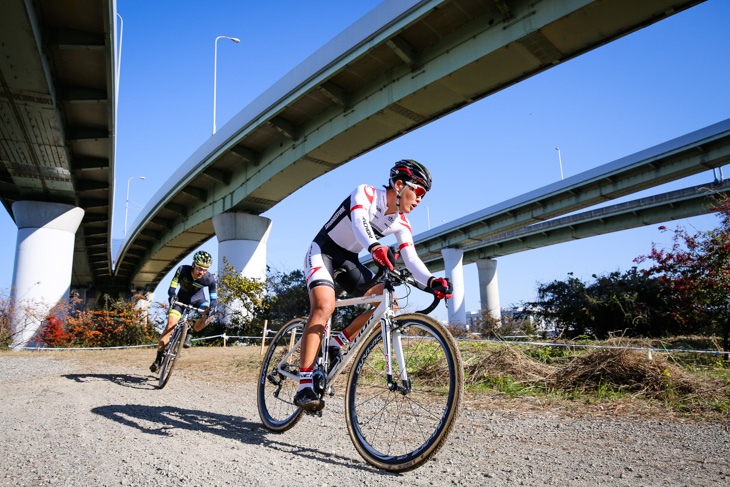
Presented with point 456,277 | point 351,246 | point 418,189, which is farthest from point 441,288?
point 456,277

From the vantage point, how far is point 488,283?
39750mm

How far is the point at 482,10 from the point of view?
1178 centimetres

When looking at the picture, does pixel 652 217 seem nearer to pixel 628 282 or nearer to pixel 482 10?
pixel 628 282

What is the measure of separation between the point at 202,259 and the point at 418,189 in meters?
→ 5.08

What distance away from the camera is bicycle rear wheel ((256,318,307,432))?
13.1ft

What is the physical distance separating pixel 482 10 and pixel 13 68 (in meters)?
13.1

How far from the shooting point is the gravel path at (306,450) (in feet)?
8.55

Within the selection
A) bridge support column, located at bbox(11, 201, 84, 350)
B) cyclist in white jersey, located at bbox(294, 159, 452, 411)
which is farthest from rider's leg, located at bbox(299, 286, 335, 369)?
bridge support column, located at bbox(11, 201, 84, 350)

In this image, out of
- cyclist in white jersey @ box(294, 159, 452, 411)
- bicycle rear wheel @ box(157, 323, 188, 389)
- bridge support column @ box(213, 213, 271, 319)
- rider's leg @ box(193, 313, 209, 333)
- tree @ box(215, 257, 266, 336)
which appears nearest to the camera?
cyclist in white jersey @ box(294, 159, 452, 411)

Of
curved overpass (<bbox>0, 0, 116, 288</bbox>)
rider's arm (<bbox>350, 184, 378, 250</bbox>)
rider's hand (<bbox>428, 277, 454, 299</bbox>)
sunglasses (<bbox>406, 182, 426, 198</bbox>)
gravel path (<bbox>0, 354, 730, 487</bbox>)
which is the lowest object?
gravel path (<bbox>0, 354, 730, 487</bbox>)

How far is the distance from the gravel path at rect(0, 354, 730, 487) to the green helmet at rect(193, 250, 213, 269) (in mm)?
2803

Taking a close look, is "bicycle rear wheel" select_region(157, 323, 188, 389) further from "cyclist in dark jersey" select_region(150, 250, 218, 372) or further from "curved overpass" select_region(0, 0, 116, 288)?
"curved overpass" select_region(0, 0, 116, 288)

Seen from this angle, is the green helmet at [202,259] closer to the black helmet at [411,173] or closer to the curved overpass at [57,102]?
the black helmet at [411,173]

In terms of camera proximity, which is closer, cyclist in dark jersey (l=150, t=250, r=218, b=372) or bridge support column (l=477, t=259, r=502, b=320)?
cyclist in dark jersey (l=150, t=250, r=218, b=372)
